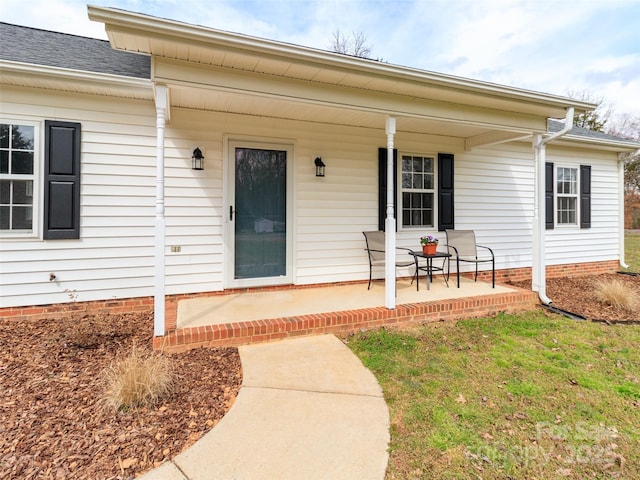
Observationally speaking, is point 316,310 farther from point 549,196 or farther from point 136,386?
point 549,196

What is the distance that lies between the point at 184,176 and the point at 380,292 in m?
3.07

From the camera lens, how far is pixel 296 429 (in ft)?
7.03

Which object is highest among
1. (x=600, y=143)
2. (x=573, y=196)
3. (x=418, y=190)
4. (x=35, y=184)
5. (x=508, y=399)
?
(x=600, y=143)

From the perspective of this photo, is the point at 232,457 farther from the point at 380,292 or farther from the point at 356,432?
the point at 380,292

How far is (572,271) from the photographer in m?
7.34

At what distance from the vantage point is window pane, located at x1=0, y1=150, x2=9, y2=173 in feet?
12.6

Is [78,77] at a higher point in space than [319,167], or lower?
higher

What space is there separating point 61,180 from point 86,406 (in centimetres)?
279

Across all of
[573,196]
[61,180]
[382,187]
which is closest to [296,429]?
[61,180]

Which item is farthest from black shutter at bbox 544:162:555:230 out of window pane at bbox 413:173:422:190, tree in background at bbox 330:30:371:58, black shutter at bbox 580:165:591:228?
tree in background at bbox 330:30:371:58

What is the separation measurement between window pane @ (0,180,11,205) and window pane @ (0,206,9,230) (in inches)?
2.8

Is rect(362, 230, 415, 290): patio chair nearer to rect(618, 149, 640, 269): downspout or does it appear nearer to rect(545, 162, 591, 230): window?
rect(545, 162, 591, 230): window

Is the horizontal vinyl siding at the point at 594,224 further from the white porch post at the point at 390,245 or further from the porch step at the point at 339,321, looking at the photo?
the white porch post at the point at 390,245

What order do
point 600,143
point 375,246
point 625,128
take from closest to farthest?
point 375,246 → point 600,143 → point 625,128
